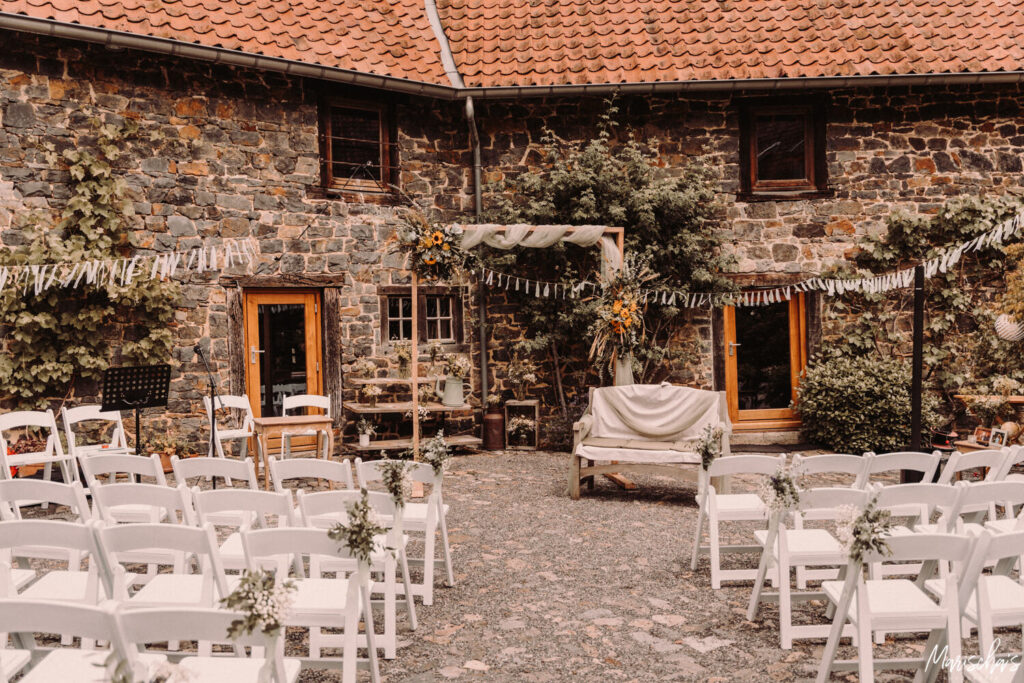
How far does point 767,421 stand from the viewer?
10336mm

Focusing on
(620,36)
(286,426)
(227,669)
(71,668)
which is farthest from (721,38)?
(71,668)

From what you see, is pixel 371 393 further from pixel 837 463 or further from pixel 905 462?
pixel 905 462

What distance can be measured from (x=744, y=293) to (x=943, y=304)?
2.43m

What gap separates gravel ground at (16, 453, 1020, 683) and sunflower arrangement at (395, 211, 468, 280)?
7.04ft

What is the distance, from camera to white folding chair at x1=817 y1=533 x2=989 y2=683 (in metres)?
2.76

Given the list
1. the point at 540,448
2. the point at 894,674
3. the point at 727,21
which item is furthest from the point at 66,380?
the point at 727,21

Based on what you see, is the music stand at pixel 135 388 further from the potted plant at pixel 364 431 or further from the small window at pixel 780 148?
the small window at pixel 780 148

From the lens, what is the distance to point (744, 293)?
10203 mm

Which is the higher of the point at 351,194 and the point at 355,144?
the point at 355,144

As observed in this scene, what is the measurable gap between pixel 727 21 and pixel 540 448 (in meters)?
6.25

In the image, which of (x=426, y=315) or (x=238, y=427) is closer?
(x=238, y=427)

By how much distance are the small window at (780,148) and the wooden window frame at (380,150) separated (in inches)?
176

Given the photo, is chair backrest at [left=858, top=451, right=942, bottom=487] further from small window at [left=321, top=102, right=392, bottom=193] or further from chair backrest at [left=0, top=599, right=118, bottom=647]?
small window at [left=321, top=102, right=392, bottom=193]

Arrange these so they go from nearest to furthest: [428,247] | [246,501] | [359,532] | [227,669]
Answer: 1. [227,669]
2. [359,532]
3. [246,501]
4. [428,247]
